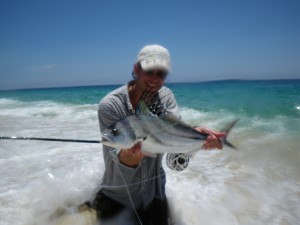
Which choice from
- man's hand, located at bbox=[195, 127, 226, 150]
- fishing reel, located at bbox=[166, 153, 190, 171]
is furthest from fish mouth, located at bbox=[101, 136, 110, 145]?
fishing reel, located at bbox=[166, 153, 190, 171]

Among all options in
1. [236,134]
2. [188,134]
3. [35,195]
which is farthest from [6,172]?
[236,134]

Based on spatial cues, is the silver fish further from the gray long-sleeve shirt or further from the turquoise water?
the turquoise water

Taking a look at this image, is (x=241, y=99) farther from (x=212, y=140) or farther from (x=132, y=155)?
(x=132, y=155)

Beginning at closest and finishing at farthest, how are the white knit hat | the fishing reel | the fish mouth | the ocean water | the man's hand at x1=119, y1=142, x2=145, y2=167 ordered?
the fish mouth, the man's hand at x1=119, y1=142, x2=145, y2=167, the white knit hat, the fishing reel, the ocean water

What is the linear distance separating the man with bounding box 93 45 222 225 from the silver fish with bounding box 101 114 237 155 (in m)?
0.11

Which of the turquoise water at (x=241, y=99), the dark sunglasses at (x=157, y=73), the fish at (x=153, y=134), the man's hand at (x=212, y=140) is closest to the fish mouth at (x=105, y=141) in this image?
A: the fish at (x=153, y=134)

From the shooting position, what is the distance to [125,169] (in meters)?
2.69

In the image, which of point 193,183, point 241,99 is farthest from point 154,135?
point 241,99

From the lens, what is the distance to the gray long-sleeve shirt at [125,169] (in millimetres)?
2574

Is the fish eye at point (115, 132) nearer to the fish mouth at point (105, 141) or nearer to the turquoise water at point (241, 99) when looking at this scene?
the fish mouth at point (105, 141)

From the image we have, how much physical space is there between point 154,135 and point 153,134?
0.06 feet

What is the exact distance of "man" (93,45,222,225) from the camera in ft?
8.12

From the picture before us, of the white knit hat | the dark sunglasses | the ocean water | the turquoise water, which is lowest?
the turquoise water

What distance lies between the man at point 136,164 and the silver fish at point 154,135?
0.11 meters
